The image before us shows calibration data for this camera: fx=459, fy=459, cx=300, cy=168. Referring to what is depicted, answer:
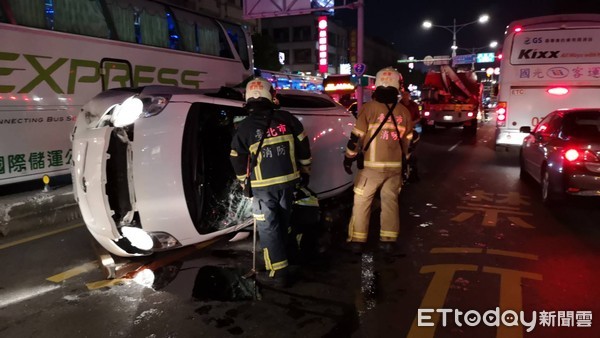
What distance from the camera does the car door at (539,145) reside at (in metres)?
7.34

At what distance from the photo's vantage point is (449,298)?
12.4ft

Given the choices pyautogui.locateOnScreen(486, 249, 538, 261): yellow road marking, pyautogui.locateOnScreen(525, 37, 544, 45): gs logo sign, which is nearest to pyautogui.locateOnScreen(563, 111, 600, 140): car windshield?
pyautogui.locateOnScreen(486, 249, 538, 261): yellow road marking

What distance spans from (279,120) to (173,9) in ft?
22.0

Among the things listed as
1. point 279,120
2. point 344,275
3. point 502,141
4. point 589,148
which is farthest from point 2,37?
point 502,141

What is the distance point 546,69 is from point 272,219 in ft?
31.2

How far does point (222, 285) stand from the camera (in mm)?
4090

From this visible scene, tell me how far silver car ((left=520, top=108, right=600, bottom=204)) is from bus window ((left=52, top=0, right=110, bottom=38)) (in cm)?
744

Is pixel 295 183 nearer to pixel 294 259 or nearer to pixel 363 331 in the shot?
pixel 294 259

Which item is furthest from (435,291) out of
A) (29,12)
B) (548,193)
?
(29,12)

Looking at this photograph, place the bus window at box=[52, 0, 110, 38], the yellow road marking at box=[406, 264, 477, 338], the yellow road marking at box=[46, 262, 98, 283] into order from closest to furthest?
the yellow road marking at box=[406, 264, 477, 338]
the yellow road marking at box=[46, 262, 98, 283]
the bus window at box=[52, 0, 110, 38]

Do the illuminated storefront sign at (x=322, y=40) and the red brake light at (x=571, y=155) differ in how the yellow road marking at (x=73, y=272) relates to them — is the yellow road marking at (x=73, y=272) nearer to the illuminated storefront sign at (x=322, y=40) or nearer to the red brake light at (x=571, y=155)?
the red brake light at (x=571, y=155)

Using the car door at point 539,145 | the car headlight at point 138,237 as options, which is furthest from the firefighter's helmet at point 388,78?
the car door at point 539,145

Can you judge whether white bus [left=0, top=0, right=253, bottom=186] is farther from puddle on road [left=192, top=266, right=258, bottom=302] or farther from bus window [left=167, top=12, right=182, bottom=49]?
puddle on road [left=192, top=266, right=258, bottom=302]

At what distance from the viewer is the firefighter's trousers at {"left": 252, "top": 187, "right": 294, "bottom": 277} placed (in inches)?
159
